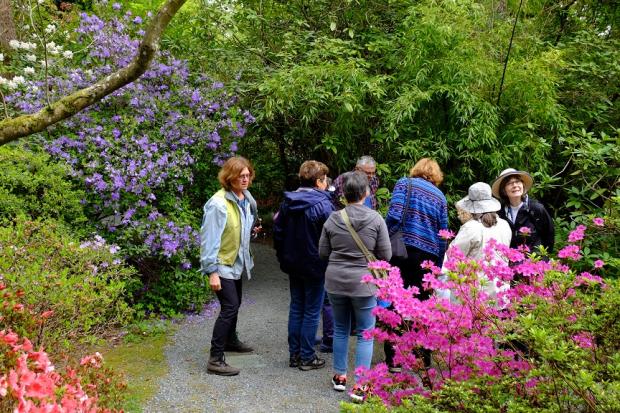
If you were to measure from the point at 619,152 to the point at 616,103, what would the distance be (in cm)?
205

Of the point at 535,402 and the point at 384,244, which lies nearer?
the point at 535,402

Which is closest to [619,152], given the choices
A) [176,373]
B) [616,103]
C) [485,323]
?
[616,103]

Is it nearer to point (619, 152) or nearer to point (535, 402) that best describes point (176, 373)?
point (535, 402)

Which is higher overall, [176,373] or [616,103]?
[616,103]

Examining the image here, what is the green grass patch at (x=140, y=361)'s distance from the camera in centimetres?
428

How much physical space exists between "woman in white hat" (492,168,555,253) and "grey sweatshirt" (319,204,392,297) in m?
1.19

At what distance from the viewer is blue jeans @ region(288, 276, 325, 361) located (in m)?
4.79

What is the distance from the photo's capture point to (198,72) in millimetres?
7488

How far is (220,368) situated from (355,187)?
1871 mm

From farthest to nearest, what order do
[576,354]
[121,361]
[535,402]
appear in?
1. [121,361]
2. [535,402]
3. [576,354]

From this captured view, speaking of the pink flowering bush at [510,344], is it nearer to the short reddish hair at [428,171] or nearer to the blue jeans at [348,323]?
the blue jeans at [348,323]

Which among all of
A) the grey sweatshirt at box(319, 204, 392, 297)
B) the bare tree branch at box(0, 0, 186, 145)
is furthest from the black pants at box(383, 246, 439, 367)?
the bare tree branch at box(0, 0, 186, 145)

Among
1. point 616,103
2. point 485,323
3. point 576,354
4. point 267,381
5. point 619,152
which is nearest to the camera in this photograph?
point 576,354

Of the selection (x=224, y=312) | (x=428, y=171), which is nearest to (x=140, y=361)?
(x=224, y=312)
